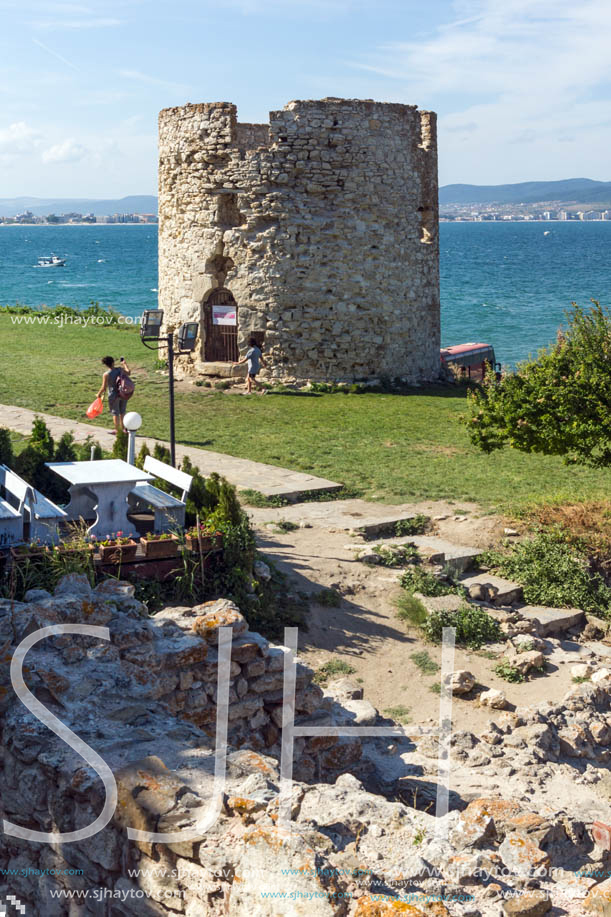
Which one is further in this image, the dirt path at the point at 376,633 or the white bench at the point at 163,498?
the white bench at the point at 163,498

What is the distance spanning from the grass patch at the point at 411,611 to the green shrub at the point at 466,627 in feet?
0.32

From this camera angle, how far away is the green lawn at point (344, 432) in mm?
14000

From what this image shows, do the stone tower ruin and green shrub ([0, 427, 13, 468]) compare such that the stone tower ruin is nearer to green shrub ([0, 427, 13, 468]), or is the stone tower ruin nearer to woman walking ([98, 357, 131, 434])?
woman walking ([98, 357, 131, 434])

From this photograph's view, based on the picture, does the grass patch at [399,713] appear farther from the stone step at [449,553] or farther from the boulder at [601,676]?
the stone step at [449,553]

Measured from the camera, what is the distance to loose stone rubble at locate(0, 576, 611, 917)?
3.94m

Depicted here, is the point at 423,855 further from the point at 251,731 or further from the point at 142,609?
the point at 142,609

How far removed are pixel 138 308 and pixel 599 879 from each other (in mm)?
59854

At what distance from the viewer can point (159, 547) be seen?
882 centimetres

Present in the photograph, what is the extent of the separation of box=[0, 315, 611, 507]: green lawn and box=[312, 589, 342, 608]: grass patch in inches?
135

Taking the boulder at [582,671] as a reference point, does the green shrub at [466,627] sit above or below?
above

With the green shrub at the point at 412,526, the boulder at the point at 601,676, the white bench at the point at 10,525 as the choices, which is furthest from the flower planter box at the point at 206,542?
the boulder at the point at 601,676

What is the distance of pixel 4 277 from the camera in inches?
3536

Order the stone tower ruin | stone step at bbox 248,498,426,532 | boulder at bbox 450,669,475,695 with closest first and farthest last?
boulder at bbox 450,669,475,695 → stone step at bbox 248,498,426,532 → the stone tower ruin

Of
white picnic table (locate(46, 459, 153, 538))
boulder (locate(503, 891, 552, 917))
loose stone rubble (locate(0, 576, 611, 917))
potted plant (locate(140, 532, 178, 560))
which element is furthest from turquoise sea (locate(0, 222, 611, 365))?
boulder (locate(503, 891, 552, 917))
